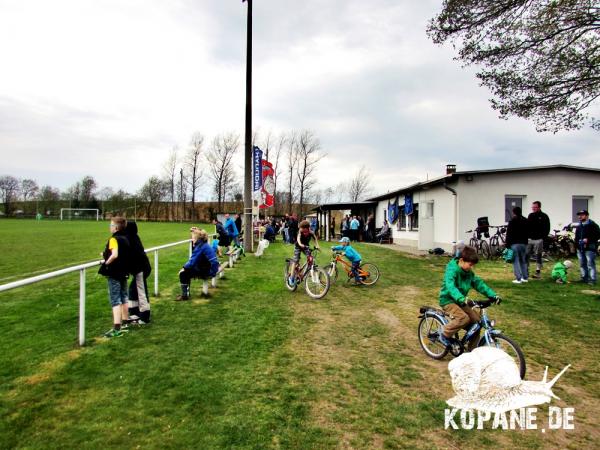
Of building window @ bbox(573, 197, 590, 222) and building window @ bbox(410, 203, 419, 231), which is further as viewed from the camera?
building window @ bbox(410, 203, 419, 231)

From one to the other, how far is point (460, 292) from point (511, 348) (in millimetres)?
750

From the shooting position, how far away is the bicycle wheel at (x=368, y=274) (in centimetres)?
991

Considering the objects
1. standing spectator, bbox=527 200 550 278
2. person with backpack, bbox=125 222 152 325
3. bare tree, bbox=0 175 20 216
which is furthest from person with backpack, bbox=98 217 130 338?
bare tree, bbox=0 175 20 216

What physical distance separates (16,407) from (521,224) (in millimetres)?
10174

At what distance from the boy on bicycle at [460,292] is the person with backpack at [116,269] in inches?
163

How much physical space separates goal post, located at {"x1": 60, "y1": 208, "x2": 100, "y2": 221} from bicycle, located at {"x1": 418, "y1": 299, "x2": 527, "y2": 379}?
78103mm

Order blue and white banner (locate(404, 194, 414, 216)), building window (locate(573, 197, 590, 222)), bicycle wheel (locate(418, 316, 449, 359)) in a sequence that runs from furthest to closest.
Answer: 1. blue and white banner (locate(404, 194, 414, 216))
2. building window (locate(573, 197, 590, 222))
3. bicycle wheel (locate(418, 316, 449, 359))

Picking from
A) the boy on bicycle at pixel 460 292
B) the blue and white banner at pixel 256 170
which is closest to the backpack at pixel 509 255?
the boy on bicycle at pixel 460 292

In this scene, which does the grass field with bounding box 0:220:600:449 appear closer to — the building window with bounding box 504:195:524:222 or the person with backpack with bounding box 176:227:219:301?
the person with backpack with bounding box 176:227:219:301

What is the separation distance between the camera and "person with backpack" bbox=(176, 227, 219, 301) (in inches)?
309

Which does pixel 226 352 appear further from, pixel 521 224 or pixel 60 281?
pixel 521 224

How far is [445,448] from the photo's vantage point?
2887mm

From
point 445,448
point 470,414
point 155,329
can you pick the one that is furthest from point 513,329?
point 155,329

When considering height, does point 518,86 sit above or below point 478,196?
above
